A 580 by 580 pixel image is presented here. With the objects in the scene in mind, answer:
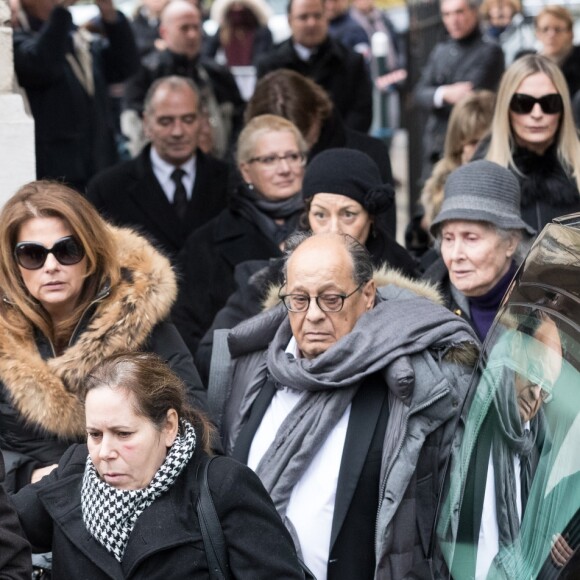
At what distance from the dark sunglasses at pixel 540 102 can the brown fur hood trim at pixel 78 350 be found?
214cm

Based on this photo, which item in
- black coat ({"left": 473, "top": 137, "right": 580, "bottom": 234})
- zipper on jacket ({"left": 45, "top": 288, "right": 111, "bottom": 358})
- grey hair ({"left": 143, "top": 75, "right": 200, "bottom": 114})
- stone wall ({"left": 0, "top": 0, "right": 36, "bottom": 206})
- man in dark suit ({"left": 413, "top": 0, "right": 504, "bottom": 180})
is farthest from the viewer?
man in dark suit ({"left": 413, "top": 0, "right": 504, "bottom": 180})

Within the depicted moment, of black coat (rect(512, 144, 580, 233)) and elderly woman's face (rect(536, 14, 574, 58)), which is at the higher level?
elderly woman's face (rect(536, 14, 574, 58))

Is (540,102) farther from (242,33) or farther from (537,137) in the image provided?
(242,33)

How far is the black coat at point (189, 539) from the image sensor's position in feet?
11.4

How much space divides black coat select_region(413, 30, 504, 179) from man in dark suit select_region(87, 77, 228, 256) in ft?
8.32

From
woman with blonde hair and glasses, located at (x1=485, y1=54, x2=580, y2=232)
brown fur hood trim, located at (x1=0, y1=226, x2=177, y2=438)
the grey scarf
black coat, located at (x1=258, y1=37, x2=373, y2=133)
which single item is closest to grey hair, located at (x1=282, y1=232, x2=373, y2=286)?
the grey scarf

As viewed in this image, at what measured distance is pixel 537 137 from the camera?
595cm

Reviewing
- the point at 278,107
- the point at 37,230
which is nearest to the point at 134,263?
the point at 37,230

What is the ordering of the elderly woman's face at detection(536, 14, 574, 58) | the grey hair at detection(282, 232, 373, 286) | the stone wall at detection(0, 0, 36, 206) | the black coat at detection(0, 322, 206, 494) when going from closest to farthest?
1. the black coat at detection(0, 322, 206, 494)
2. the grey hair at detection(282, 232, 373, 286)
3. the stone wall at detection(0, 0, 36, 206)
4. the elderly woman's face at detection(536, 14, 574, 58)

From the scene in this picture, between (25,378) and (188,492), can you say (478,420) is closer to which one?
(188,492)

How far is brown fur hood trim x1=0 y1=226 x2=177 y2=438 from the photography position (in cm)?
428

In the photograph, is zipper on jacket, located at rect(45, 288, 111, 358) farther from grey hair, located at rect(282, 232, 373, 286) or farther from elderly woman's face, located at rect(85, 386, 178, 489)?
elderly woman's face, located at rect(85, 386, 178, 489)

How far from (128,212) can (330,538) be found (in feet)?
11.4

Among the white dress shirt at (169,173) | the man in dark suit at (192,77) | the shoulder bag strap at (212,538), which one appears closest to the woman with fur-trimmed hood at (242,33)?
the man in dark suit at (192,77)
